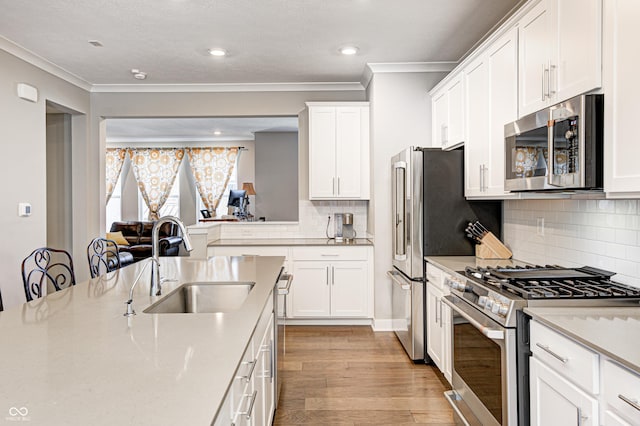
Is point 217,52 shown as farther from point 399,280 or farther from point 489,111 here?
point 399,280

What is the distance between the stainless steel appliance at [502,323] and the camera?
6.16 feet

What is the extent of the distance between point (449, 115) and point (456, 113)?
187 mm

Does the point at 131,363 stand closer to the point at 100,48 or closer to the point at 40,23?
the point at 40,23

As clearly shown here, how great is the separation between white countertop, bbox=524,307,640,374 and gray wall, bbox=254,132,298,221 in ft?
24.8

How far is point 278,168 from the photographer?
9.20 metres

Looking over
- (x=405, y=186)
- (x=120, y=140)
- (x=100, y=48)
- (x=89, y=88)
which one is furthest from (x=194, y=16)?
(x=120, y=140)

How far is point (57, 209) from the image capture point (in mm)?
5234

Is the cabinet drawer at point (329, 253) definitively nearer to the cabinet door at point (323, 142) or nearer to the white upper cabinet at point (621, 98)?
the cabinet door at point (323, 142)

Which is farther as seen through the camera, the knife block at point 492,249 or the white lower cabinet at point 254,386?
the knife block at point 492,249

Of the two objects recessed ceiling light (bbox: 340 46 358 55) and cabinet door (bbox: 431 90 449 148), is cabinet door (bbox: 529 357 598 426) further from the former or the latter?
recessed ceiling light (bbox: 340 46 358 55)

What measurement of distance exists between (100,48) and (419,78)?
3117 millimetres

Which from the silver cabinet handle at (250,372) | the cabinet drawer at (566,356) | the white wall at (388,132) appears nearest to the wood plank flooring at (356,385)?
the white wall at (388,132)

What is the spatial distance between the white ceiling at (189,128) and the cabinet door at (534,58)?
5058 millimetres

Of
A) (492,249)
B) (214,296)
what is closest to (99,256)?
(214,296)
